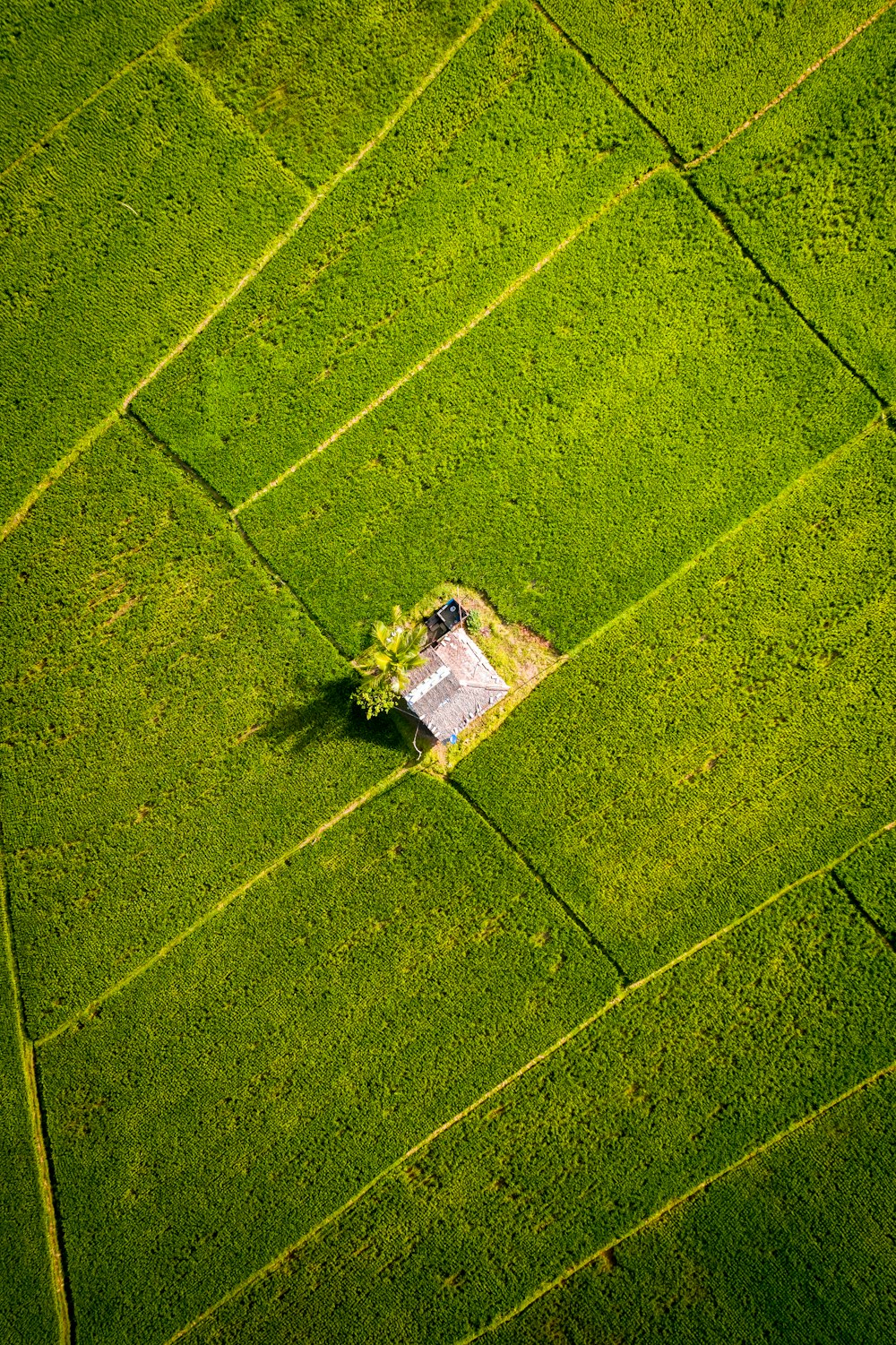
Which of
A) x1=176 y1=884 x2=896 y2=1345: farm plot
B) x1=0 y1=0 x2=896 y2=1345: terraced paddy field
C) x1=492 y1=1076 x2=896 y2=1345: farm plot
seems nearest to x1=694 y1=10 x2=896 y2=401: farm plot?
x1=0 y1=0 x2=896 y2=1345: terraced paddy field

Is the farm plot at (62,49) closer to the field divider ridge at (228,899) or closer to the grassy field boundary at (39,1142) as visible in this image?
the field divider ridge at (228,899)

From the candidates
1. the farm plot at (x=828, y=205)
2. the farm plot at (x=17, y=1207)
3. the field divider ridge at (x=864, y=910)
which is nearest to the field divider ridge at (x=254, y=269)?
the farm plot at (x=828, y=205)

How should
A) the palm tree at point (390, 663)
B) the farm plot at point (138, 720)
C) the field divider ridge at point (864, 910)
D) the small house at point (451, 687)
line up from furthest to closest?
the farm plot at point (138, 720) → the field divider ridge at point (864, 910) → the small house at point (451, 687) → the palm tree at point (390, 663)

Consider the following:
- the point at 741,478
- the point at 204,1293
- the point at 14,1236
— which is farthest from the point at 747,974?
the point at 14,1236

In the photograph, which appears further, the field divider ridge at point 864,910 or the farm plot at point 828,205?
the field divider ridge at point 864,910

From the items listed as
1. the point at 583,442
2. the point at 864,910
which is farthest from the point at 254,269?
the point at 864,910

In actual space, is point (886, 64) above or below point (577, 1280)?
above

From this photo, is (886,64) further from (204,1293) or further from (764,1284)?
(204,1293)
